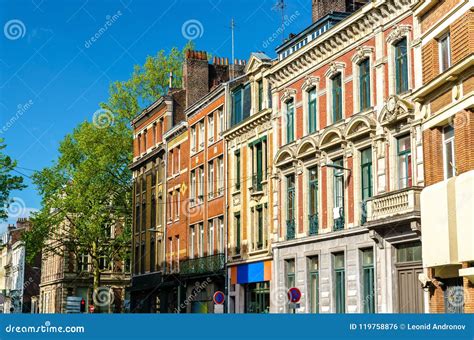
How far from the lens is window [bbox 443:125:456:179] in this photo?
81.6 ft

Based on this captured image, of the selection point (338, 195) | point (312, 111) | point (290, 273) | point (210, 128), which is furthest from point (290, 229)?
point (210, 128)

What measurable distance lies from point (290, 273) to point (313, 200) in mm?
3280

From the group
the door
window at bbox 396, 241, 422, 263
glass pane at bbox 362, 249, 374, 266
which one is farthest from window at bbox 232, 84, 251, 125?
the door

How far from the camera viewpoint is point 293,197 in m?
36.2

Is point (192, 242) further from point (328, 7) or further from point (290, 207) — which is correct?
point (328, 7)

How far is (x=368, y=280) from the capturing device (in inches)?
1198

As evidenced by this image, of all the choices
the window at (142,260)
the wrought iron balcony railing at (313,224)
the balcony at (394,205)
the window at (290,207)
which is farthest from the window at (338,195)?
the window at (142,260)

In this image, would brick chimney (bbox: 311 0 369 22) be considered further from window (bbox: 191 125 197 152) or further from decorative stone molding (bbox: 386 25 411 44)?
window (bbox: 191 125 197 152)

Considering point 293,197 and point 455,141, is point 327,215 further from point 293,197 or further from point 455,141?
point 455,141

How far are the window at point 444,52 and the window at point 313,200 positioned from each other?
31.7 ft

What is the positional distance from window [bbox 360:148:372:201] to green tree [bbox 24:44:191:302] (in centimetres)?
3044

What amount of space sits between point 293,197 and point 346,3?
7.94 m

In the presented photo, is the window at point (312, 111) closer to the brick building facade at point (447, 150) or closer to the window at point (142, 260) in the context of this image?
the brick building facade at point (447, 150)
